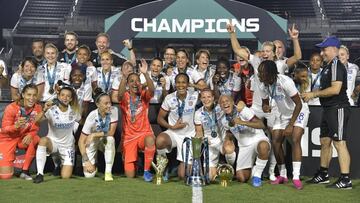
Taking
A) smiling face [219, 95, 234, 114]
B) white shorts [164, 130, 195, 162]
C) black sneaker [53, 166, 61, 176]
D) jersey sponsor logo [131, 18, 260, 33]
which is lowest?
black sneaker [53, 166, 61, 176]

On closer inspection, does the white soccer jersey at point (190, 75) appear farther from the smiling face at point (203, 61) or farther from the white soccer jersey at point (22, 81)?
the white soccer jersey at point (22, 81)

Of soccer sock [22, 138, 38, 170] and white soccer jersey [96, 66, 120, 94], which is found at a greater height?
white soccer jersey [96, 66, 120, 94]

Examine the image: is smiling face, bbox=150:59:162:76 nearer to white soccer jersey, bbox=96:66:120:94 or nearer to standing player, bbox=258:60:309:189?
white soccer jersey, bbox=96:66:120:94

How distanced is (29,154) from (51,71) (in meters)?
1.19

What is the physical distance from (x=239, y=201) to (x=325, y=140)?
164 centimetres

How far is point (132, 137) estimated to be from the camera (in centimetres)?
655

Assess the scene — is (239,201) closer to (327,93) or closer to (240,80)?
(327,93)

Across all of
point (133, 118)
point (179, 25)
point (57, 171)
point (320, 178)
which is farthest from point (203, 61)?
point (179, 25)

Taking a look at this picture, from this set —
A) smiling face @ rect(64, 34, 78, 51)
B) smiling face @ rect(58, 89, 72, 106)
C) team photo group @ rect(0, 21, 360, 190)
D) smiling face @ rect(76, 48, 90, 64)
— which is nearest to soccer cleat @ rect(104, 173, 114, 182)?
team photo group @ rect(0, 21, 360, 190)

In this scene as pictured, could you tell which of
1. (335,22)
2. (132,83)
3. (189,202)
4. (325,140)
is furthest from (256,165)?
(335,22)

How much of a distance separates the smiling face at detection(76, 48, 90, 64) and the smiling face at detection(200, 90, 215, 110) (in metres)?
1.74

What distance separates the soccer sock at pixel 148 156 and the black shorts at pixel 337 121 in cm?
209

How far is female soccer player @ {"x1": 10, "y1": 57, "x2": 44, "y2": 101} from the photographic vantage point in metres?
6.77

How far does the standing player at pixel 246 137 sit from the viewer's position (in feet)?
19.8
